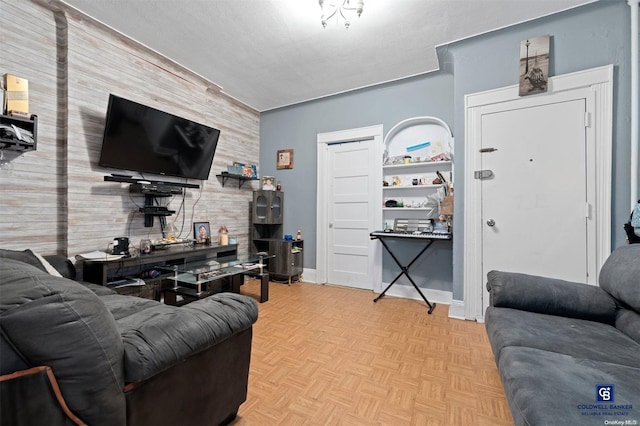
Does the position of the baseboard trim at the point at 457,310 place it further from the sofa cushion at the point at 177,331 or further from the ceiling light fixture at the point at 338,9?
the ceiling light fixture at the point at 338,9

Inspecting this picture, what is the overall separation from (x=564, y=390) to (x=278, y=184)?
408 centimetres

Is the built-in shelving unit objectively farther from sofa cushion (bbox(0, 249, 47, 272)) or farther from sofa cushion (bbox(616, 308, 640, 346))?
sofa cushion (bbox(0, 249, 47, 272))

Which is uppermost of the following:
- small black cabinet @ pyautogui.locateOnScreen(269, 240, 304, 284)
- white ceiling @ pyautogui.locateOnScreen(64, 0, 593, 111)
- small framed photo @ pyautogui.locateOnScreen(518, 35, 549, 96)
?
white ceiling @ pyautogui.locateOnScreen(64, 0, 593, 111)

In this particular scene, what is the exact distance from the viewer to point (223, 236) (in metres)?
3.57

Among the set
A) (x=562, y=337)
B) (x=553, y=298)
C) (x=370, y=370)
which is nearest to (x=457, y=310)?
(x=553, y=298)

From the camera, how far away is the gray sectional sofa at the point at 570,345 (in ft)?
2.67

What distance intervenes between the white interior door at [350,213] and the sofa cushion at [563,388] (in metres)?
2.72

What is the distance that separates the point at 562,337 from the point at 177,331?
172cm

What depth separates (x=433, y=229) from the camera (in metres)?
3.27

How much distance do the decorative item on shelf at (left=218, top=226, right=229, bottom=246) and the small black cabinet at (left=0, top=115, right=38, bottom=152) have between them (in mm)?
1943

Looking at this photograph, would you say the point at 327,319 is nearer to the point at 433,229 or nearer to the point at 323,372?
the point at 323,372

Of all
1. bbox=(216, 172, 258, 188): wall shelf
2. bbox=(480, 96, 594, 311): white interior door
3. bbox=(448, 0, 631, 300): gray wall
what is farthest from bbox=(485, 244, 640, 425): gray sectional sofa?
bbox=(216, 172, 258, 188): wall shelf

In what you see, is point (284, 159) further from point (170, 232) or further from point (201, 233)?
point (170, 232)

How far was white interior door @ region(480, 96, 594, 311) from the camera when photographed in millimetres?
2309
